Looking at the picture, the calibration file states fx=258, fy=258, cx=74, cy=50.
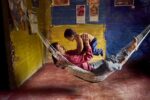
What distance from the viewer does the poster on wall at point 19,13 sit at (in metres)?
1.63

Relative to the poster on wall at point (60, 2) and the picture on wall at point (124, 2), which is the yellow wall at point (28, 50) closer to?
the poster on wall at point (60, 2)

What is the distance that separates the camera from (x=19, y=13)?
5.47ft

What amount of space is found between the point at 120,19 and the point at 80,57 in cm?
39

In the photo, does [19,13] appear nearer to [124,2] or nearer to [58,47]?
[58,47]

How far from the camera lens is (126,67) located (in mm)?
1827

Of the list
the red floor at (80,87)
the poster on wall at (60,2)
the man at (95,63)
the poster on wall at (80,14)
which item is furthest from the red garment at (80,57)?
the poster on wall at (60,2)

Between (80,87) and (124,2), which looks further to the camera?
(124,2)

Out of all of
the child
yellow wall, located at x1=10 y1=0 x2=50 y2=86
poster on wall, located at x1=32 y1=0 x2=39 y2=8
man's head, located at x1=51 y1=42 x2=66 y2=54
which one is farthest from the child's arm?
poster on wall, located at x1=32 y1=0 x2=39 y2=8

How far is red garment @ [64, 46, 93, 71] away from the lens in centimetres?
182

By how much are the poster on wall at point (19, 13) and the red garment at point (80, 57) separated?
375 millimetres

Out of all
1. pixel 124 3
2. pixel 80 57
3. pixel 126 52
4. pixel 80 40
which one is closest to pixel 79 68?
pixel 80 57

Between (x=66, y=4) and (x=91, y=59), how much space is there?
430mm

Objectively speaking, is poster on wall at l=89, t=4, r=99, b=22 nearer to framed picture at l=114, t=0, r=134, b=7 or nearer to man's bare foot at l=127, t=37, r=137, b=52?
framed picture at l=114, t=0, r=134, b=7

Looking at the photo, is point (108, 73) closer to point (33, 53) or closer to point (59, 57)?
point (59, 57)
